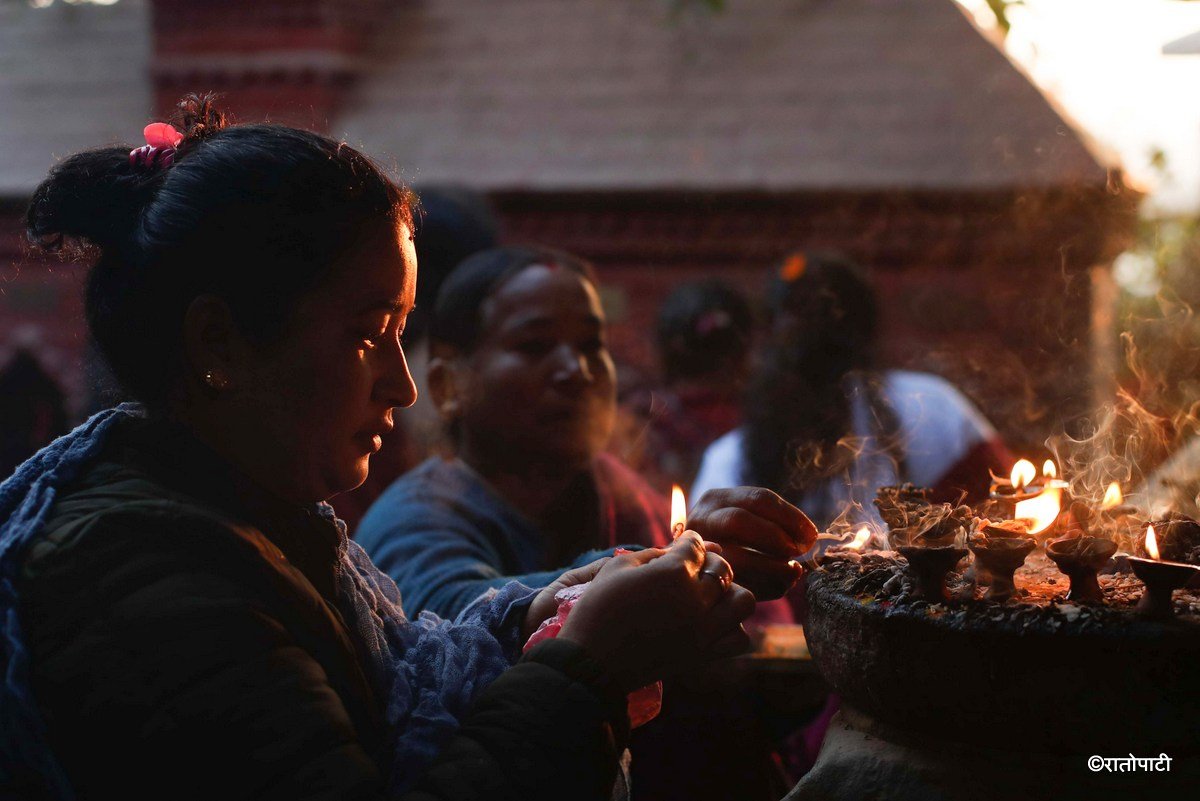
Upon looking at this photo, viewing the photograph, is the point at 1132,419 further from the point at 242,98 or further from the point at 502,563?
the point at 242,98

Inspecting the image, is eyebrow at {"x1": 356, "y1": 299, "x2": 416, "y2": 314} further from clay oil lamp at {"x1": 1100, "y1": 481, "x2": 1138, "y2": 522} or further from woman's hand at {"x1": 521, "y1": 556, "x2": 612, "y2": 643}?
clay oil lamp at {"x1": 1100, "y1": 481, "x2": 1138, "y2": 522}

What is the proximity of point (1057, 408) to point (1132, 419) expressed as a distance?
3.01m

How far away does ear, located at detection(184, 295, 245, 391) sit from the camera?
1.67 meters

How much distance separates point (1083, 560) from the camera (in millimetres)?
1788

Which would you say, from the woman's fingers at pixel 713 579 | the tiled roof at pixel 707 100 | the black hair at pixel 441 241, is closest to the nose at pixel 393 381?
the woman's fingers at pixel 713 579

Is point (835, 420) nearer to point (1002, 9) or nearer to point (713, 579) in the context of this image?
point (1002, 9)

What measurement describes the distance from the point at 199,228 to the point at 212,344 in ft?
0.62

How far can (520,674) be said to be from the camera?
1.58 meters

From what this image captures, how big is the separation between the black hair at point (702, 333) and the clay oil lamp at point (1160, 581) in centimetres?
513

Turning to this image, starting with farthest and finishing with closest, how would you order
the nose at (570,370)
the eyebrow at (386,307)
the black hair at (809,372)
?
the black hair at (809,372), the nose at (570,370), the eyebrow at (386,307)

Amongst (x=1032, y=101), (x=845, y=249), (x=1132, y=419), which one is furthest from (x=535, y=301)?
(x=1032, y=101)

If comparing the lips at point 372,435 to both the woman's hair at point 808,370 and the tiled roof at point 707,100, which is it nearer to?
the woman's hair at point 808,370

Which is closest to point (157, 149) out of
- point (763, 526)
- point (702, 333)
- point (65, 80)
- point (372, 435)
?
point (372, 435)

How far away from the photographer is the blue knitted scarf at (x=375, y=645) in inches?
54.6
